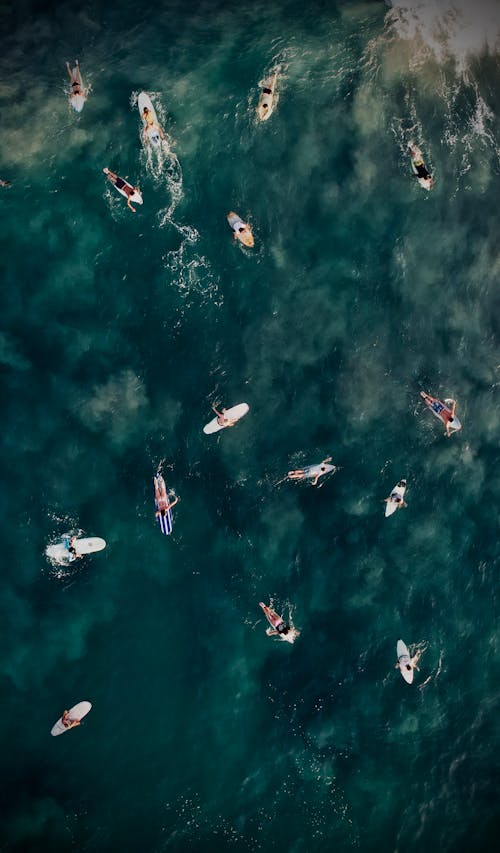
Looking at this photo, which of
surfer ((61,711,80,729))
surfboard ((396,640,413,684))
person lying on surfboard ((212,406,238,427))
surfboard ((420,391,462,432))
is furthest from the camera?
surfboard ((396,640,413,684))

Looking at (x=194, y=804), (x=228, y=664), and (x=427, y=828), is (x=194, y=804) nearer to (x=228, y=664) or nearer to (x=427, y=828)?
(x=228, y=664)

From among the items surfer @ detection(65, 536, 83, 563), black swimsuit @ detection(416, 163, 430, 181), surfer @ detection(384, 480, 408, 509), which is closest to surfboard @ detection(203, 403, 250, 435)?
surfer @ detection(65, 536, 83, 563)

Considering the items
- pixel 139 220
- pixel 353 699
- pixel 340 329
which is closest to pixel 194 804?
pixel 353 699

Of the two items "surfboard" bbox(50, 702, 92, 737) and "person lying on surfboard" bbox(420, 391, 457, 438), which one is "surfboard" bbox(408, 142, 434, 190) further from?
"surfboard" bbox(50, 702, 92, 737)

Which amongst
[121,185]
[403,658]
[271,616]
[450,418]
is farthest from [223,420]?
[403,658]

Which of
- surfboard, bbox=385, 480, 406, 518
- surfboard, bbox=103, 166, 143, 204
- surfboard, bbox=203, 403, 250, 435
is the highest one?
surfboard, bbox=103, 166, 143, 204
